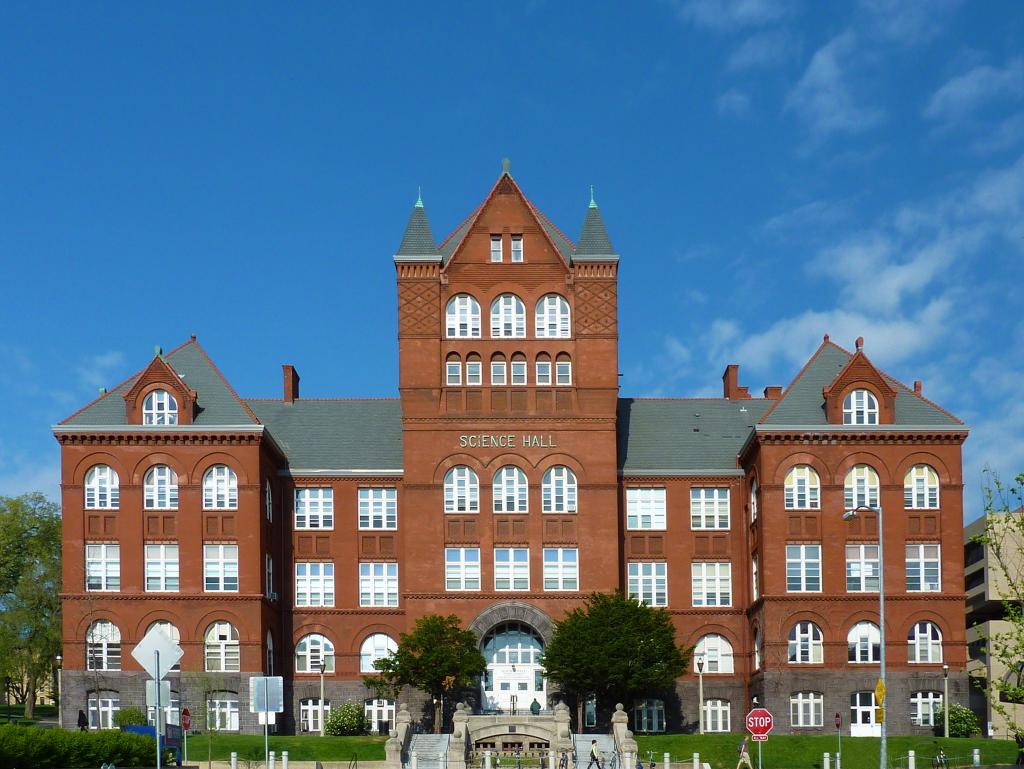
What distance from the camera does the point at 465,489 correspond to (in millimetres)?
82750

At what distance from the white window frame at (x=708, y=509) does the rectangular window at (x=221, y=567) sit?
25.1 m

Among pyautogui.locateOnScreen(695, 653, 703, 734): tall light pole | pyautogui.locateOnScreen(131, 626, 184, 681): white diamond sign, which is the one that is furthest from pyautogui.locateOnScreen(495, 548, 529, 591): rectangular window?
pyautogui.locateOnScreen(131, 626, 184, 681): white diamond sign

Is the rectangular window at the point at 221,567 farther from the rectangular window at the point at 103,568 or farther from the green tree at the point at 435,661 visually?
the green tree at the point at 435,661

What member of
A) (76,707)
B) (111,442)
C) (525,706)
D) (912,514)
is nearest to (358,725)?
(525,706)

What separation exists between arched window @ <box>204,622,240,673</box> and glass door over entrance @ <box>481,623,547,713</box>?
12915 millimetres

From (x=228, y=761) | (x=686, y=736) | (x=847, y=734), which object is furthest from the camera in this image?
(x=847, y=734)

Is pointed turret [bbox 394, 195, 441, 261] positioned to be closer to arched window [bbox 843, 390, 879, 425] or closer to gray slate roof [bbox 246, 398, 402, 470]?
gray slate roof [bbox 246, 398, 402, 470]

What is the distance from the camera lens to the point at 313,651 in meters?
85.0

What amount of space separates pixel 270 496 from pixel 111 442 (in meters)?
9.05

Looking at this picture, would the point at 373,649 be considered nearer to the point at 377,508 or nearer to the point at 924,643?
the point at 377,508

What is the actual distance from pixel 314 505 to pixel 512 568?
12.1 meters

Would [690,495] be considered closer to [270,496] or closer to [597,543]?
[597,543]

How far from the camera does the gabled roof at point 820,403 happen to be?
8150cm

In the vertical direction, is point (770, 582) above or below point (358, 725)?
above
